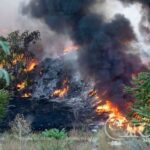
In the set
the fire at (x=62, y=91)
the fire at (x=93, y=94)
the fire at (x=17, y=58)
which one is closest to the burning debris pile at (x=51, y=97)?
the fire at (x=62, y=91)

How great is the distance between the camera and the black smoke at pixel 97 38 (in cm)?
3953

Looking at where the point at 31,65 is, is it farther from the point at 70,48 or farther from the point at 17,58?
the point at 70,48

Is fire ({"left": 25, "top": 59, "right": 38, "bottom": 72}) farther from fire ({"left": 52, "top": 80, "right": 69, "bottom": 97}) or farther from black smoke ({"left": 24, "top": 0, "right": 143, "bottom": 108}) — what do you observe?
fire ({"left": 52, "top": 80, "right": 69, "bottom": 97})

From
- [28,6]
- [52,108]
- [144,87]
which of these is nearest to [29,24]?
[28,6]

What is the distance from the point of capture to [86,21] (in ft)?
149

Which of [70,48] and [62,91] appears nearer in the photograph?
[62,91]

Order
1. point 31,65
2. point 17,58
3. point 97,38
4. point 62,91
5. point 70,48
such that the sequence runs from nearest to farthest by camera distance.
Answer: point 62,91
point 97,38
point 17,58
point 31,65
point 70,48

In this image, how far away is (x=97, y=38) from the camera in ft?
144

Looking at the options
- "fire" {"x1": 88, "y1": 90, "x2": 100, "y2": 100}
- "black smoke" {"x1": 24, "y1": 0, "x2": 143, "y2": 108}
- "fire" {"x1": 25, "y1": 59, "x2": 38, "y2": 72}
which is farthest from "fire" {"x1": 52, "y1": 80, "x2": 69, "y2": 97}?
"fire" {"x1": 25, "y1": 59, "x2": 38, "y2": 72}

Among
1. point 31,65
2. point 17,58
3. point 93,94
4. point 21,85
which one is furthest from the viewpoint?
point 31,65

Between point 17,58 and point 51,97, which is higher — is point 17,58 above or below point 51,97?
above

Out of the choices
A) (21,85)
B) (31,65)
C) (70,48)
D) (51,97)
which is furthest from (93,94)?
(70,48)

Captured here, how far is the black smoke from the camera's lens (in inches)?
1556

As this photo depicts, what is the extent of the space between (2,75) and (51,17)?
145 ft
